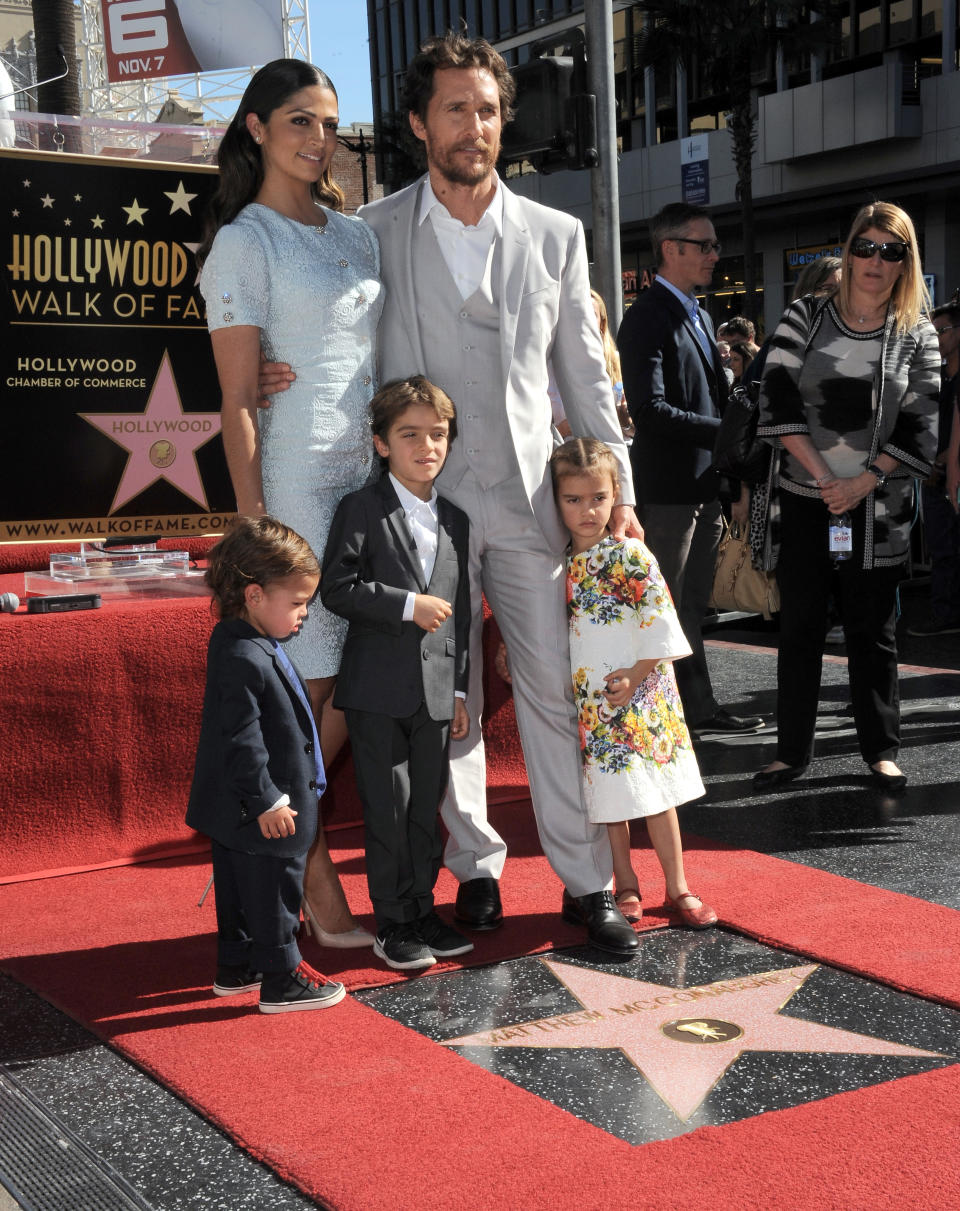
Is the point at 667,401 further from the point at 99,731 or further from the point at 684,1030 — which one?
the point at 684,1030

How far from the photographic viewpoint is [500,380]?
12.4 ft

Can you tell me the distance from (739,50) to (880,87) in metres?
3.74

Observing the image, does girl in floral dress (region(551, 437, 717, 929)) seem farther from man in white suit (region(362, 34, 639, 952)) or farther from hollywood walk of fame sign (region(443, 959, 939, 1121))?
hollywood walk of fame sign (region(443, 959, 939, 1121))

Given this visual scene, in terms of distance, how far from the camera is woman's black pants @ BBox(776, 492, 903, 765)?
5.24m

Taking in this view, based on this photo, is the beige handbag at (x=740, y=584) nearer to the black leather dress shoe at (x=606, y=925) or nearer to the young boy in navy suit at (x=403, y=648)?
the black leather dress shoe at (x=606, y=925)

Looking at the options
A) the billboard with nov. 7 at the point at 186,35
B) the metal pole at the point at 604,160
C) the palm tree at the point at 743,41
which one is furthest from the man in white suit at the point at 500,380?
the palm tree at the point at 743,41

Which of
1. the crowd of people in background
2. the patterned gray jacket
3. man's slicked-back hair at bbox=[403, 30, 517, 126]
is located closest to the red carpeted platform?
the crowd of people in background

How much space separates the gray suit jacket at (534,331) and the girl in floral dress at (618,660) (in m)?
0.08

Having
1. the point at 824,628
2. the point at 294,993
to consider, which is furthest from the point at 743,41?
the point at 294,993

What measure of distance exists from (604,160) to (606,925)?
6138 millimetres

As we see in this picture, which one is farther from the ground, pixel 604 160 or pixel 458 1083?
pixel 604 160

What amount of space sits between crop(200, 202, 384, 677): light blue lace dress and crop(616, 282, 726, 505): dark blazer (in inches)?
89.1

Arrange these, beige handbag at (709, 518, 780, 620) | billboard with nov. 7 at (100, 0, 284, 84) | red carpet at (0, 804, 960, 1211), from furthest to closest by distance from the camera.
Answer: billboard with nov. 7 at (100, 0, 284, 84) < beige handbag at (709, 518, 780, 620) < red carpet at (0, 804, 960, 1211)

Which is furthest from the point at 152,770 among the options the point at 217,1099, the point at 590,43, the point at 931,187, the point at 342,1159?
the point at 931,187
